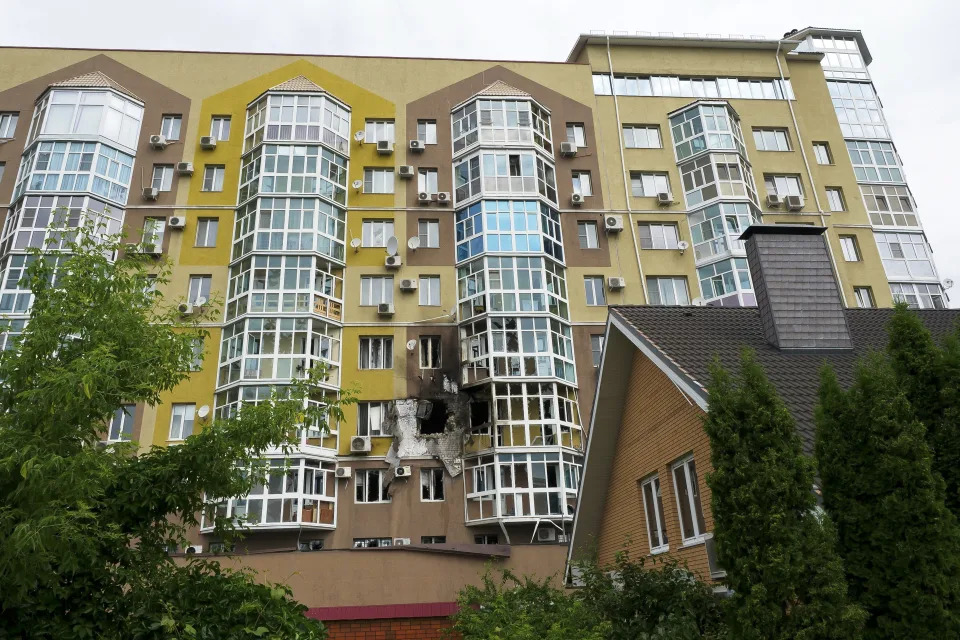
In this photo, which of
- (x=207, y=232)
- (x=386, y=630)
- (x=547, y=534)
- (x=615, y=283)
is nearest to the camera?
(x=386, y=630)

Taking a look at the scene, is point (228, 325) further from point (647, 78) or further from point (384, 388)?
point (647, 78)

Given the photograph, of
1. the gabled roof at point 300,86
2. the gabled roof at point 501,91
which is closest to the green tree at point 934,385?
the gabled roof at point 501,91

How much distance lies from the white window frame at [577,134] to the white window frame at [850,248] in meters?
13.1

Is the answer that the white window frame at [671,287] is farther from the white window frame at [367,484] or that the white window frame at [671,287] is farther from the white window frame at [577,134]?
the white window frame at [367,484]

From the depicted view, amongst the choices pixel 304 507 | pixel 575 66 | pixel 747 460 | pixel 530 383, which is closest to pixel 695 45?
pixel 575 66

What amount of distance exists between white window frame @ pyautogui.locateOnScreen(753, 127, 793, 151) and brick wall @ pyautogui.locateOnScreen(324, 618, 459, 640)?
95.4 feet

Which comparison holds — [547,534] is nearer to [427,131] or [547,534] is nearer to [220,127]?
[427,131]

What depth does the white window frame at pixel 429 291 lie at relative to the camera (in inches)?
1163

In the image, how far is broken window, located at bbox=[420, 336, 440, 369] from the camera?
92.9ft

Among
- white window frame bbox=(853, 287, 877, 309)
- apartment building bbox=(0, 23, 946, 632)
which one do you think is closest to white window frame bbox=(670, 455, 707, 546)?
apartment building bbox=(0, 23, 946, 632)

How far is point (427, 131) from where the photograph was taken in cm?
3312

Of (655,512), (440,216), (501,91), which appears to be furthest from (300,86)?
(655,512)

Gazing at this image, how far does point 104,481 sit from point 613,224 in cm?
2710

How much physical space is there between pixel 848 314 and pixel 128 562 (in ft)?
44.2
